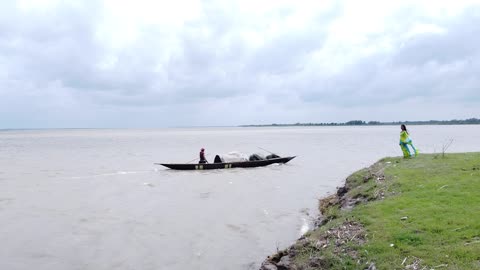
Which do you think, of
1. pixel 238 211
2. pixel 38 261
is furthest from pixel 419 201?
pixel 38 261

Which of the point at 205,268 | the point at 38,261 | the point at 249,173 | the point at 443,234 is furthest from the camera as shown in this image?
the point at 249,173

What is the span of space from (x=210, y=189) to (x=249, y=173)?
7.25 metres

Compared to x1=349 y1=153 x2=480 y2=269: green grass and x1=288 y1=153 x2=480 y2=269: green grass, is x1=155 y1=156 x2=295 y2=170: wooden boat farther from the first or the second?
x1=349 y1=153 x2=480 y2=269: green grass

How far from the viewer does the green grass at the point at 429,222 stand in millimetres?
7410

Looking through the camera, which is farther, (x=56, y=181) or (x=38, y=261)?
(x=56, y=181)

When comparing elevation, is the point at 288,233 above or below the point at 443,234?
below

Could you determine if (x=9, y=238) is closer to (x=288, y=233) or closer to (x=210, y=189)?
(x=288, y=233)

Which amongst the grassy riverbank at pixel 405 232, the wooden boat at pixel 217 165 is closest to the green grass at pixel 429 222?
the grassy riverbank at pixel 405 232

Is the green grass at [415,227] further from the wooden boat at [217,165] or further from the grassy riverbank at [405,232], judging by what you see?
the wooden boat at [217,165]

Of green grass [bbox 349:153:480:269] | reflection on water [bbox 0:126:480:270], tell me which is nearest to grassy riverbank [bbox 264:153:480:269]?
green grass [bbox 349:153:480:269]

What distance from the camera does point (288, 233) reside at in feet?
44.3

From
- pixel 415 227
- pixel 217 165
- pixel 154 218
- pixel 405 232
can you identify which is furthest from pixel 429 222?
pixel 217 165

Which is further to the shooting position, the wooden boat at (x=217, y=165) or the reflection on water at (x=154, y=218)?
the wooden boat at (x=217, y=165)

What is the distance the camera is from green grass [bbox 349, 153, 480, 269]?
7.41m
